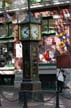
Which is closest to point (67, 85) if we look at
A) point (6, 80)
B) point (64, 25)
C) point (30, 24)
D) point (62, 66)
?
point (62, 66)

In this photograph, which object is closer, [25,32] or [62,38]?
[25,32]

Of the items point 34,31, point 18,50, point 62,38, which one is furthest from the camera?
point 18,50

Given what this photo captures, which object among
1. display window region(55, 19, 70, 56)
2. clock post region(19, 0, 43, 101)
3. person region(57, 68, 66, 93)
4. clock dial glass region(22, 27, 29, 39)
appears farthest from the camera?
display window region(55, 19, 70, 56)

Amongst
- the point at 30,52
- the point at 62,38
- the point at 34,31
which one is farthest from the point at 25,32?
the point at 62,38

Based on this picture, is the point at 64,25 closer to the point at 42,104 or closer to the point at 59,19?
the point at 59,19

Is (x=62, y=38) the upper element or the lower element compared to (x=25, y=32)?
lower

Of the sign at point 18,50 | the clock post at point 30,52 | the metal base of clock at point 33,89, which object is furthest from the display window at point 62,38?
the metal base of clock at point 33,89

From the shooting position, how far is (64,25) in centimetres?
2931

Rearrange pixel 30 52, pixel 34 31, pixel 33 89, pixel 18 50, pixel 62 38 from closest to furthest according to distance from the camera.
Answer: pixel 33 89 → pixel 34 31 → pixel 30 52 → pixel 62 38 → pixel 18 50

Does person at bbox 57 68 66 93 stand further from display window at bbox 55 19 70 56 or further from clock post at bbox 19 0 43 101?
clock post at bbox 19 0 43 101

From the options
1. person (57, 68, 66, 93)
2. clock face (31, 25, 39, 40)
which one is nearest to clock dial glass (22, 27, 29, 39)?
clock face (31, 25, 39, 40)

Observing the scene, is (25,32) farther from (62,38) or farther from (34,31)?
(62,38)

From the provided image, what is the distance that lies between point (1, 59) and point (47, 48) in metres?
4.32

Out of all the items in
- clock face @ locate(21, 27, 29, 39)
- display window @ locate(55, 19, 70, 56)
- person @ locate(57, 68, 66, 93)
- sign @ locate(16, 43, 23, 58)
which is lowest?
person @ locate(57, 68, 66, 93)
